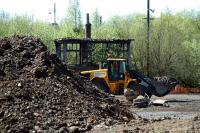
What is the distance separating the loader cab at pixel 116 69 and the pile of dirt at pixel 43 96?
48.0 feet

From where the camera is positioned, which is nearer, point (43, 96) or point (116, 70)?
point (43, 96)

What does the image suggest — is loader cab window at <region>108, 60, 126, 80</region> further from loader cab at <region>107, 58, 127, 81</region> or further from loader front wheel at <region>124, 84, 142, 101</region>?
loader front wheel at <region>124, 84, 142, 101</region>

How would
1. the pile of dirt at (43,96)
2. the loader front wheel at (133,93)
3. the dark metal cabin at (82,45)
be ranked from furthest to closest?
the dark metal cabin at (82,45) < the loader front wheel at (133,93) < the pile of dirt at (43,96)

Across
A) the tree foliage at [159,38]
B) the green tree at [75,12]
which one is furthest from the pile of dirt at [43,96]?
the green tree at [75,12]

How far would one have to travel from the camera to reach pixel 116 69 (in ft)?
102

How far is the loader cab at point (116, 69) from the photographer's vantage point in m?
30.8

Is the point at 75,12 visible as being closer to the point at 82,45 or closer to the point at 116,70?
the point at 82,45

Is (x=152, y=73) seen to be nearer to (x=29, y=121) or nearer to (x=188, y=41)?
(x=188, y=41)

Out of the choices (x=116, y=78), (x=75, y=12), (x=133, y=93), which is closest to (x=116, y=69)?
(x=116, y=78)

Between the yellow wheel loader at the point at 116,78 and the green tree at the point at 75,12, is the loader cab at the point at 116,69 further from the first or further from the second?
the green tree at the point at 75,12

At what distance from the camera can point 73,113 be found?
1264 centimetres

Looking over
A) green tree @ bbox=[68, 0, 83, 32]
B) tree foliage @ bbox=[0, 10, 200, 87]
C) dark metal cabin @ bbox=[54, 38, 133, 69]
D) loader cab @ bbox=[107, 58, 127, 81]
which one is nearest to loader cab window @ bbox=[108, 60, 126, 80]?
loader cab @ bbox=[107, 58, 127, 81]

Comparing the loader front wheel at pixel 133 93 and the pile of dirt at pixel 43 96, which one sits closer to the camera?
the pile of dirt at pixel 43 96

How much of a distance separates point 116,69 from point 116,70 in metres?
0.06
